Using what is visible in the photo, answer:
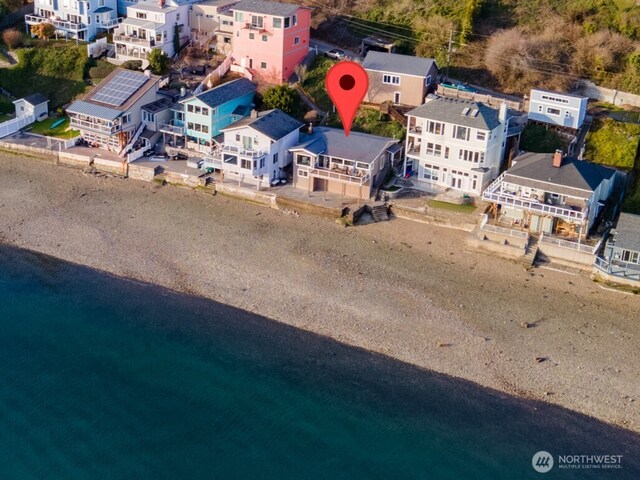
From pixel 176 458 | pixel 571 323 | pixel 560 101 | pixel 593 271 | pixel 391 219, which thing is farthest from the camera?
pixel 560 101

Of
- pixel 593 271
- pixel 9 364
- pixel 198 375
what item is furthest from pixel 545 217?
pixel 9 364

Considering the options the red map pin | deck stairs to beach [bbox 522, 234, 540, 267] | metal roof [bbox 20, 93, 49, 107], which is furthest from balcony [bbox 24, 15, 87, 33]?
deck stairs to beach [bbox 522, 234, 540, 267]

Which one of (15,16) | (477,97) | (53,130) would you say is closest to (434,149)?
(477,97)

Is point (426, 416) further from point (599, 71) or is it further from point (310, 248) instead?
point (599, 71)

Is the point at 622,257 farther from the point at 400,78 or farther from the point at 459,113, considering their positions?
the point at 400,78

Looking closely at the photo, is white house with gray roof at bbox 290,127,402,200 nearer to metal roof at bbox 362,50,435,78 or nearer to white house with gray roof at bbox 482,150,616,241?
metal roof at bbox 362,50,435,78

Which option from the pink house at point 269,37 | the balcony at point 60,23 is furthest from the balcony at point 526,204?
the balcony at point 60,23

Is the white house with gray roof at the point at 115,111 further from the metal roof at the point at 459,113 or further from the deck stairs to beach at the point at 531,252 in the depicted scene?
the deck stairs to beach at the point at 531,252
